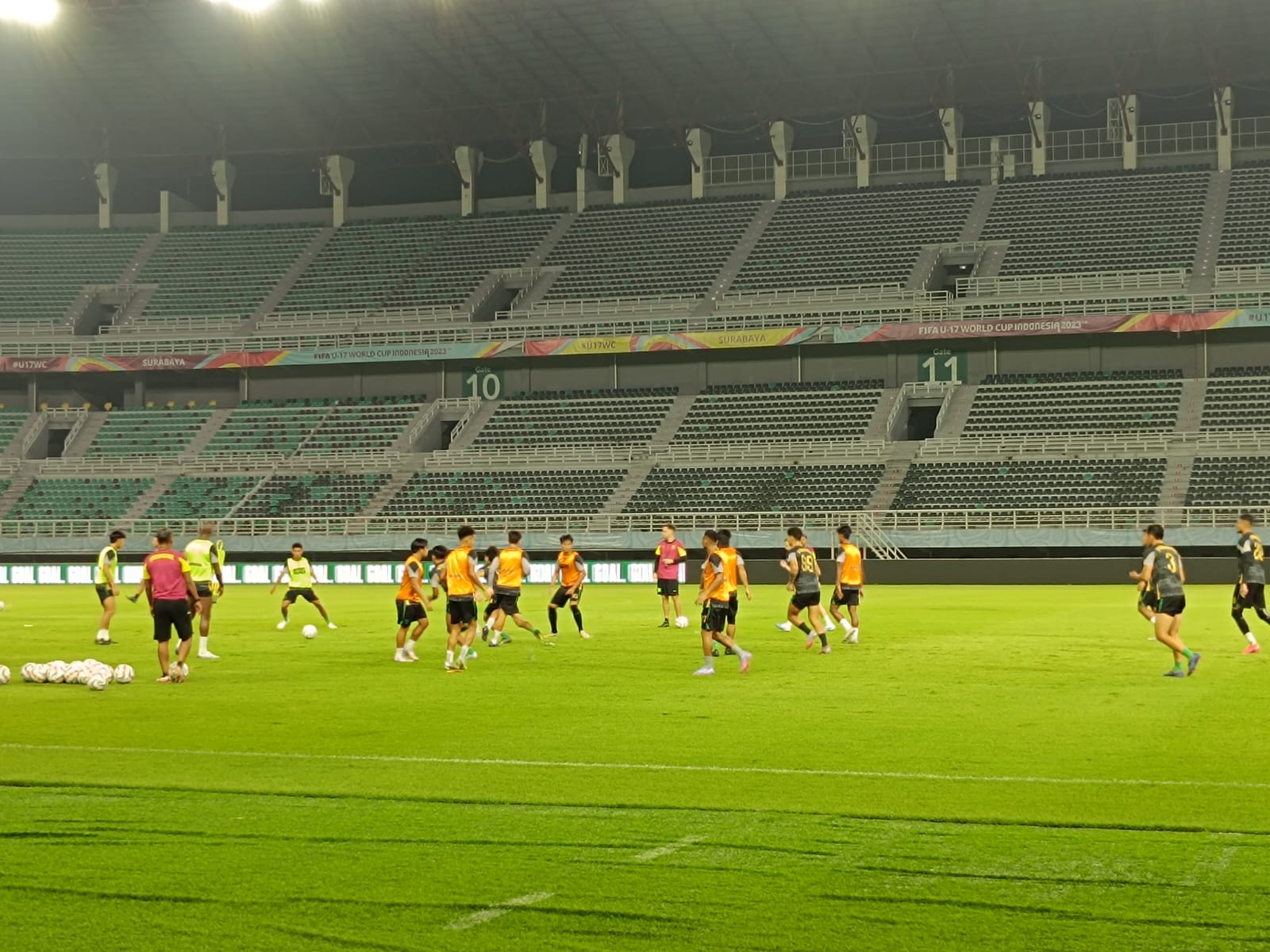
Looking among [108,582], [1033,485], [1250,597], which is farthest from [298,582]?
[1033,485]

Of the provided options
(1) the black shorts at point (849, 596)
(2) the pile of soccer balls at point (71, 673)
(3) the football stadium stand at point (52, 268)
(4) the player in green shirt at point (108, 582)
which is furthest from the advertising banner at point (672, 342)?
(2) the pile of soccer balls at point (71, 673)

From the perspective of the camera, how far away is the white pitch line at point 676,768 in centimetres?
1170

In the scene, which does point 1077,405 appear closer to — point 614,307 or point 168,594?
point 614,307

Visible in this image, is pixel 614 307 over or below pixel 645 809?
over

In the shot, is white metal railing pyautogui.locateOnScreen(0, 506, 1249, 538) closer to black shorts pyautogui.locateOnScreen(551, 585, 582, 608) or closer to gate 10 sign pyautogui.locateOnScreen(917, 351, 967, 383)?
gate 10 sign pyautogui.locateOnScreen(917, 351, 967, 383)

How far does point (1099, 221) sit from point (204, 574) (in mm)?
52177

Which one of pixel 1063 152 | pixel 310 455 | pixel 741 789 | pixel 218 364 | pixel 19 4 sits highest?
pixel 19 4

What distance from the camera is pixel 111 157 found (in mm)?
81750

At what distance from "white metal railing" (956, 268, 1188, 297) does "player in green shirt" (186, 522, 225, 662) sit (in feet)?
149

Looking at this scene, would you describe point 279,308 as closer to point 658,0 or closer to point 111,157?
point 111,157

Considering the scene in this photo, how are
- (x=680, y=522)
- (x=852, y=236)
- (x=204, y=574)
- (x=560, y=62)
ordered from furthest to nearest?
(x=852, y=236) < (x=560, y=62) < (x=680, y=522) < (x=204, y=574)

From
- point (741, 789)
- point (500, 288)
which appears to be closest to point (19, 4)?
point (500, 288)

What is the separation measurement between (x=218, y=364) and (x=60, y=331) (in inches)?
356

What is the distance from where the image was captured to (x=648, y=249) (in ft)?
242
